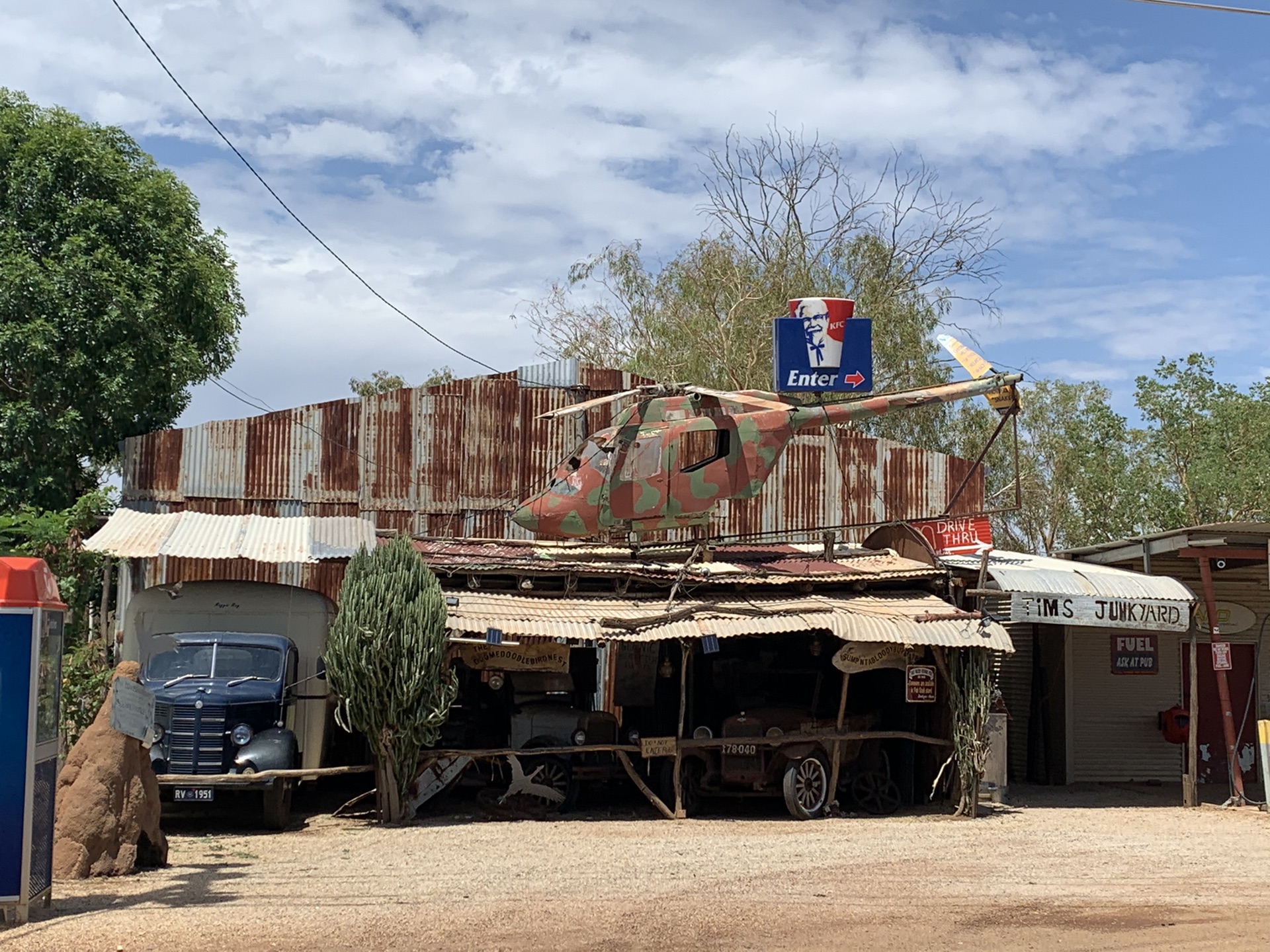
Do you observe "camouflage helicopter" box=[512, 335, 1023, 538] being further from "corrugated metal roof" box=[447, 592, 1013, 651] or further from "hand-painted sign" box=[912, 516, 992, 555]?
"corrugated metal roof" box=[447, 592, 1013, 651]

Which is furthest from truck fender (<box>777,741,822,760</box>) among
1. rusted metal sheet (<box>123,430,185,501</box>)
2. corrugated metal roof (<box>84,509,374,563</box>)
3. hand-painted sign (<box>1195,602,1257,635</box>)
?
rusted metal sheet (<box>123,430,185,501</box>)

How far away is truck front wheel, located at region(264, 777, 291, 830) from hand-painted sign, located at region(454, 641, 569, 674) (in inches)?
103

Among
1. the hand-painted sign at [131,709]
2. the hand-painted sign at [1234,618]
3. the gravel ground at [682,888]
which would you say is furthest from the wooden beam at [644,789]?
the hand-painted sign at [1234,618]

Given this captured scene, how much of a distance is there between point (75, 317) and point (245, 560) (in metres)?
6.22

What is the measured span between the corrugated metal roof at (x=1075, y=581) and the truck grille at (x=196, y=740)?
386 inches

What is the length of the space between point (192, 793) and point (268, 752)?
0.89 meters

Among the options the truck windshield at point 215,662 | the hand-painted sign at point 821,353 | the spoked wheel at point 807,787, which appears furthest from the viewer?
the hand-painted sign at point 821,353

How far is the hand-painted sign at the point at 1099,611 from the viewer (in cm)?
1712

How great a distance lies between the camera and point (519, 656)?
15.8m

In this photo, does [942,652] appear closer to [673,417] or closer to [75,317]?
[673,417]

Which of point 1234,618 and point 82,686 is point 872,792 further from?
point 82,686

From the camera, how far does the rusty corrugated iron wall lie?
819 inches

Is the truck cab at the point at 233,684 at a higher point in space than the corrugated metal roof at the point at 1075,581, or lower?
lower

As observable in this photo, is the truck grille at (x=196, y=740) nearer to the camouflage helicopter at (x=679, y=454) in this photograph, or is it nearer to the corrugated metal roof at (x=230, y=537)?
the corrugated metal roof at (x=230, y=537)
